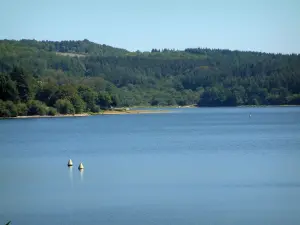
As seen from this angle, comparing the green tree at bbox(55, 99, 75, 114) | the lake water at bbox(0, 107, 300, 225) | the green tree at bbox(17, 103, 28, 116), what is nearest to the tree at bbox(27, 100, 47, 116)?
the green tree at bbox(17, 103, 28, 116)

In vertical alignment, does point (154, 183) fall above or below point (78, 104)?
above

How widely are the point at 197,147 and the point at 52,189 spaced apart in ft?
83.8

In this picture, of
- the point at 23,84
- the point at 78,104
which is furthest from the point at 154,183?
the point at 78,104

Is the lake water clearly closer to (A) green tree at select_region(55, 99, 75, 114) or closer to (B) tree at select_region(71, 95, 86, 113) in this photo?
(A) green tree at select_region(55, 99, 75, 114)

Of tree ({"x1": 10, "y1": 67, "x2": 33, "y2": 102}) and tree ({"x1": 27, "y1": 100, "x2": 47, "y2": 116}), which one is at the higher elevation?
tree ({"x1": 10, "y1": 67, "x2": 33, "y2": 102})

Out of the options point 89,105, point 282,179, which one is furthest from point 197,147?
point 89,105

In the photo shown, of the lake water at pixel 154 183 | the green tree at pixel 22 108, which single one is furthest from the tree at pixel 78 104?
the lake water at pixel 154 183

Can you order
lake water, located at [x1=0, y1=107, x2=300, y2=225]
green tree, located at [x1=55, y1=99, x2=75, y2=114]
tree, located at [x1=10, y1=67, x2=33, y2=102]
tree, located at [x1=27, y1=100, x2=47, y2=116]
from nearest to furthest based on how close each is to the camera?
lake water, located at [x1=0, y1=107, x2=300, y2=225], tree, located at [x1=27, y1=100, x2=47, y2=116], tree, located at [x1=10, y1=67, x2=33, y2=102], green tree, located at [x1=55, y1=99, x2=75, y2=114]

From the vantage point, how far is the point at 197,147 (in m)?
63.4

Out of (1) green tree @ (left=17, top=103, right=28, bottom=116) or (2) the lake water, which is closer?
(2) the lake water

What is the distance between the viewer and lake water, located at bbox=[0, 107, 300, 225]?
3162 centimetres

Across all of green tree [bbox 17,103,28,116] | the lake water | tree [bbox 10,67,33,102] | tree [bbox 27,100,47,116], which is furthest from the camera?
tree [bbox 10,67,33,102]

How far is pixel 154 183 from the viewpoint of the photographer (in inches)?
1578

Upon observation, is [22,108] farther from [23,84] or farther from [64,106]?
[64,106]
